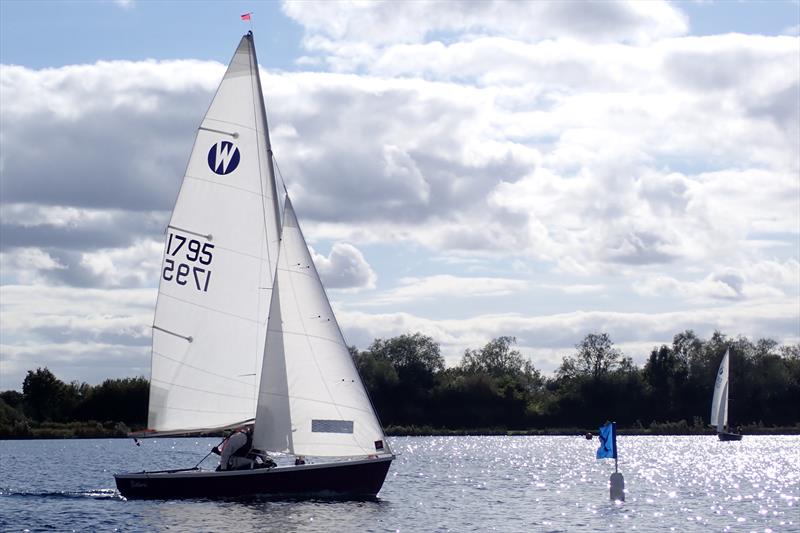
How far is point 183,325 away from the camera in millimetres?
45594

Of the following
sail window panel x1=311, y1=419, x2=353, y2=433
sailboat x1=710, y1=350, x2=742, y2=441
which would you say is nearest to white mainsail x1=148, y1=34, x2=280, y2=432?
sail window panel x1=311, y1=419, x2=353, y2=433

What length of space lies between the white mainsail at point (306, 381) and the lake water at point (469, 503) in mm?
2292

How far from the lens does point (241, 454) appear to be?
45.1 meters

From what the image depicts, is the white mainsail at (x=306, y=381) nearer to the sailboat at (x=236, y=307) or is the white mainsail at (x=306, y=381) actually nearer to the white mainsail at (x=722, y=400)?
the sailboat at (x=236, y=307)

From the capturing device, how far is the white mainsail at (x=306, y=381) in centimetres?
4447

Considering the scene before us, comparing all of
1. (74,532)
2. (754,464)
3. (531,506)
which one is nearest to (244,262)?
(74,532)

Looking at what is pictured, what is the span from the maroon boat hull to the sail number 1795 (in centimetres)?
703

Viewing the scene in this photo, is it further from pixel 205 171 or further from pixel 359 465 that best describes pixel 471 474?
pixel 205 171

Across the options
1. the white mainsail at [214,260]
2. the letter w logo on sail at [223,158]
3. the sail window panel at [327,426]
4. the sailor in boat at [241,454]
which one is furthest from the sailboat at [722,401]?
the letter w logo on sail at [223,158]

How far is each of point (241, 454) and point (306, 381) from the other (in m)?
3.61

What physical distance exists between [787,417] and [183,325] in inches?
4822

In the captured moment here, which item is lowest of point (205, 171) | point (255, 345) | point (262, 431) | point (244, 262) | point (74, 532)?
point (74, 532)

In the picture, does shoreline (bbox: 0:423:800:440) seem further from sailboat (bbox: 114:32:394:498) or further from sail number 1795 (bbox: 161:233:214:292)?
sail number 1795 (bbox: 161:233:214:292)

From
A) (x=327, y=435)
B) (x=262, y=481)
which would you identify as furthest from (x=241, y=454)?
(x=327, y=435)
